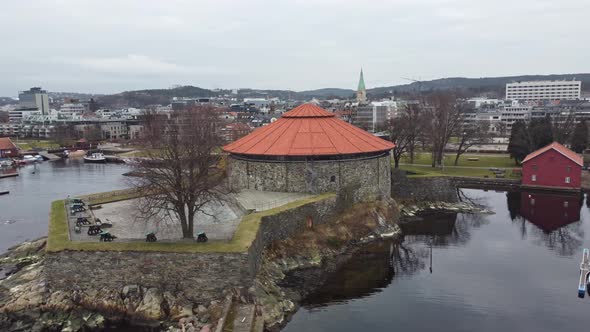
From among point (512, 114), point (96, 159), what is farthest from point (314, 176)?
point (512, 114)

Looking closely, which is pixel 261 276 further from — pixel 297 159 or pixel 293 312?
pixel 297 159

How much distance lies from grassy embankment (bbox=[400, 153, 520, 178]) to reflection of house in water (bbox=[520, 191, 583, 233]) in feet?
19.8

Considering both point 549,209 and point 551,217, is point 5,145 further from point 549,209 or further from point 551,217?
point 551,217

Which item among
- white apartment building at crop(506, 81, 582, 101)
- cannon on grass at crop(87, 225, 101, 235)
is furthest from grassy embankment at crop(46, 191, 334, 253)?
white apartment building at crop(506, 81, 582, 101)

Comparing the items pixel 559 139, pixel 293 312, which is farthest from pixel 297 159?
pixel 559 139

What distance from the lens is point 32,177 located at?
57812 mm

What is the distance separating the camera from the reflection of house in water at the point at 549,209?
3215cm

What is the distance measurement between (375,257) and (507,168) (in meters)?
30.5

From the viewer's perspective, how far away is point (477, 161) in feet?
179

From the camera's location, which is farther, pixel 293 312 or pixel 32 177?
pixel 32 177

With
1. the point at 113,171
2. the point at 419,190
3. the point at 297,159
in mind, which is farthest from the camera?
the point at 113,171

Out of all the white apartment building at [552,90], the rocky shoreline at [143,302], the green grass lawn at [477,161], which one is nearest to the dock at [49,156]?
the green grass lawn at [477,161]

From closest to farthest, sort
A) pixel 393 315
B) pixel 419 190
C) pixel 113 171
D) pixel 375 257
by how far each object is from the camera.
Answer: pixel 393 315, pixel 375 257, pixel 419 190, pixel 113 171

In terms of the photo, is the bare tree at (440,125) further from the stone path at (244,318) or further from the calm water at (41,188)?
the stone path at (244,318)
